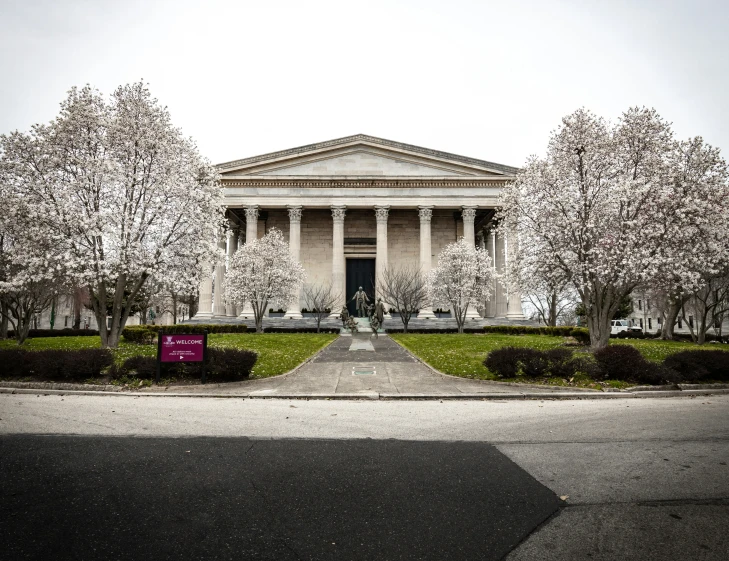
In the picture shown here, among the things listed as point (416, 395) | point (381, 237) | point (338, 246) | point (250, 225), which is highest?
point (250, 225)

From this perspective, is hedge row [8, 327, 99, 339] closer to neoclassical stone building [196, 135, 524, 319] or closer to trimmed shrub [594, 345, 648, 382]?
neoclassical stone building [196, 135, 524, 319]

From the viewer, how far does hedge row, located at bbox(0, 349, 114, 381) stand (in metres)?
12.2

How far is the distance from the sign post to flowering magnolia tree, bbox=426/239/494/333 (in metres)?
24.7

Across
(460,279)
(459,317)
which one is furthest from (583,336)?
(460,279)

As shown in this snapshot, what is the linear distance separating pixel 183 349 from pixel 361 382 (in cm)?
462

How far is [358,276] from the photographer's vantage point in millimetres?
48219

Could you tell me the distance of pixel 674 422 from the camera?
8.02 meters

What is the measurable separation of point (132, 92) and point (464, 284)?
78.6ft

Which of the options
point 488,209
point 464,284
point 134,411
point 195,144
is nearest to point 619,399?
point 134,411

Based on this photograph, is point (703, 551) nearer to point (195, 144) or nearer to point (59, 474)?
point (59, 474)

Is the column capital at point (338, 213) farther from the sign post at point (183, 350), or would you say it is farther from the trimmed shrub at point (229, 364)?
the sign post at point (183, 350)

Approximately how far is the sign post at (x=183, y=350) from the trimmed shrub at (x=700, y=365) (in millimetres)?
11880

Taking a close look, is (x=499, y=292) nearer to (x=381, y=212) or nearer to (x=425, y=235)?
(x=425, y=235)

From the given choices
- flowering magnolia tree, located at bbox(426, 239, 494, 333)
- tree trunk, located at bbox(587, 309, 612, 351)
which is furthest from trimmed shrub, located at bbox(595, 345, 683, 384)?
flowering magnolia tree, located at bbox(426, 239, 494, 333)
